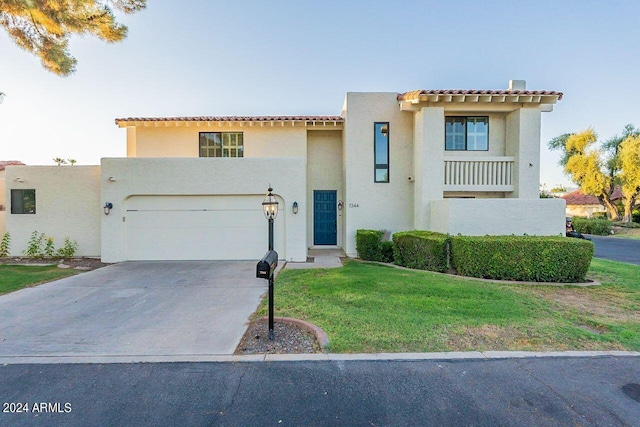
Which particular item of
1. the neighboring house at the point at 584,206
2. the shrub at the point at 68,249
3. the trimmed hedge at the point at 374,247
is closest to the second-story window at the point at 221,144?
the shrub at the point at 68,249

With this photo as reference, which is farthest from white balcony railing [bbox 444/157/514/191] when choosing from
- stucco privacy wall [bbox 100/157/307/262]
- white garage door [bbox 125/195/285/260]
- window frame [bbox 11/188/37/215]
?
window frame [bbox 11/188/37/215]

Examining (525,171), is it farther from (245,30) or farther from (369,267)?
(245,30)

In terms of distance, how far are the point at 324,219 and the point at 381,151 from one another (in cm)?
379

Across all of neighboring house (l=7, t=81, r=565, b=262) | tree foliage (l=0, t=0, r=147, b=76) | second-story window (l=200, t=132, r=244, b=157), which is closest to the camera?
tree foliage (l=0, t=0, r=147, b=76)

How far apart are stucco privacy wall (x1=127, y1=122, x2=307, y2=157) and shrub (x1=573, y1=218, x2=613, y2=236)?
25.0 meters

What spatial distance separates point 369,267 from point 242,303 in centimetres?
429

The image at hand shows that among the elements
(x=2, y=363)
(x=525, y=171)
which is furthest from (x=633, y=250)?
(x=2, y=363)

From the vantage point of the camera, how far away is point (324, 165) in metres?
12.6

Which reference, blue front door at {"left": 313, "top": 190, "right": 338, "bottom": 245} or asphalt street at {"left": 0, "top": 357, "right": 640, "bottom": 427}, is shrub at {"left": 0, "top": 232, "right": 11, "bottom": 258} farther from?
blue front door at {"left": 313, "top": 190, "right": 338, "bottom": 245}

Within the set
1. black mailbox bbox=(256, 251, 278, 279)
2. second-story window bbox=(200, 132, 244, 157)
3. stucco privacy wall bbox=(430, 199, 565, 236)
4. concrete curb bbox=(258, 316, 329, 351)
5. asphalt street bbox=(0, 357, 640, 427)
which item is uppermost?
second-story window bbox=(200, 132, 244, 157)

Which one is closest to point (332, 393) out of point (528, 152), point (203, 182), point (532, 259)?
point (532, 259)

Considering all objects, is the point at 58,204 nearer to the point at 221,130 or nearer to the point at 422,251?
the point at 221,130

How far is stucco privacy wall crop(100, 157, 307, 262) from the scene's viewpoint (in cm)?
1002

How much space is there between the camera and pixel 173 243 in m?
10.3
